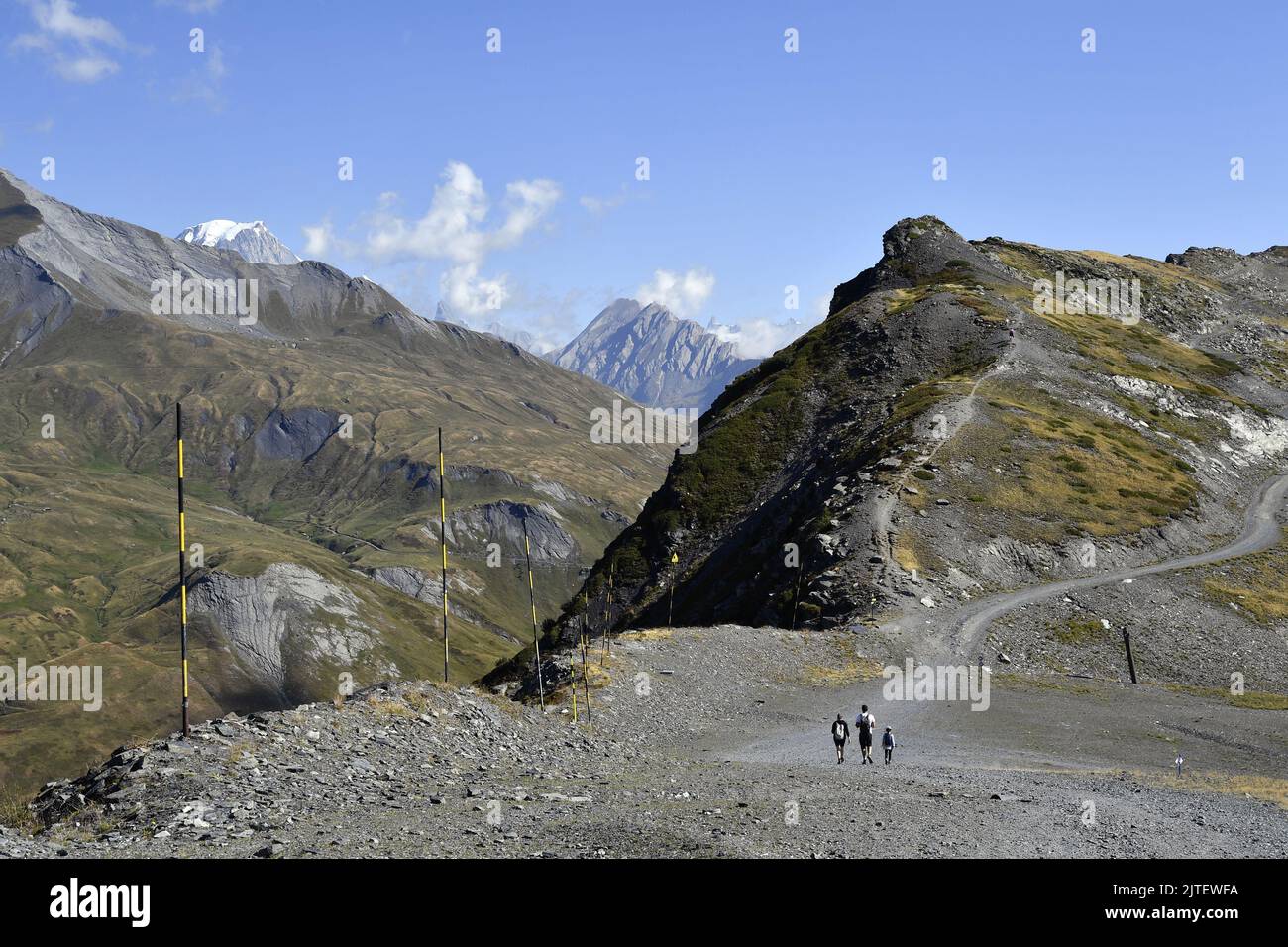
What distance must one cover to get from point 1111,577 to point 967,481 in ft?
49.4

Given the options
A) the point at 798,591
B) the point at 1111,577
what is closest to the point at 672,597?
the point at 798,591

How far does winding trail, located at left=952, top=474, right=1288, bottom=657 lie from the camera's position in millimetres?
70125

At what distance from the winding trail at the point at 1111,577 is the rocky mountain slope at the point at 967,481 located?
4.72 feet

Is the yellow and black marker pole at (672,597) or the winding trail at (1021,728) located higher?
the yellow and black marker pole at (672,597)

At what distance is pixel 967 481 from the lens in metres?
91.6

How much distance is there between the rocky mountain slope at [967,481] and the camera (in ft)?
249

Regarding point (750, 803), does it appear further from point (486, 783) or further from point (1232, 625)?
point (1232, 625)

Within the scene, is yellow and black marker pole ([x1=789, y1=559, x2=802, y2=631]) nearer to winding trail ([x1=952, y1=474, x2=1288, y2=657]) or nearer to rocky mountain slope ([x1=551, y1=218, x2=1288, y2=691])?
rocky mountain slope ([x1=551, y1=218, x2=1288, y2=691])

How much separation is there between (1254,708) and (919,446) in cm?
4569

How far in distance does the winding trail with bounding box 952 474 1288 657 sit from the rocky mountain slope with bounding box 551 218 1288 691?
4.72 ft

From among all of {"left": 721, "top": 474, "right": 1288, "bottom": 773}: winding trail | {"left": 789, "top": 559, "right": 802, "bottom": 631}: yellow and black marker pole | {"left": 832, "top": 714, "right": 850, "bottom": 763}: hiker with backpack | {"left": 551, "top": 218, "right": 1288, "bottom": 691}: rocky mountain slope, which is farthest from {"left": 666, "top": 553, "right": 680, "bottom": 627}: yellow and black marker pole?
{"left": 832, "top": 714, "right": 850, "bottom": 763}: hiker with backpack

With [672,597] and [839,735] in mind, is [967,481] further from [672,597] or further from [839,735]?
[839,735]

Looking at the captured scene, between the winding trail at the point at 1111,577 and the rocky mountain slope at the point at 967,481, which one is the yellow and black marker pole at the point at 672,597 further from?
the winding trail at the point at 1111,577

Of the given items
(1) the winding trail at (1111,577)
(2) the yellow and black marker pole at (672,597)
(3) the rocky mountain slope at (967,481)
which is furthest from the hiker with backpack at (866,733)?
(2) the yellow and black marker pole at (672,597)
